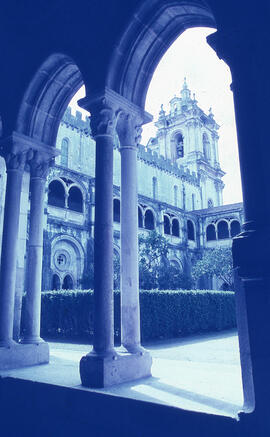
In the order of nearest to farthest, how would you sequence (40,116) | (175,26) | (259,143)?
(259,143), (175,26), (40,116)

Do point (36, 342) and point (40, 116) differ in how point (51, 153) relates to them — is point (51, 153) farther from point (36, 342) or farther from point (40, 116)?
point (36, 342)

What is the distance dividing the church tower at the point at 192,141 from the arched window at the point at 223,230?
18.1 feet

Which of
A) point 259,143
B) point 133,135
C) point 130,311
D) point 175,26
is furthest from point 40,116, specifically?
point 259,143

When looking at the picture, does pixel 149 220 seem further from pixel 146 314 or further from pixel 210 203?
pixel 146 314

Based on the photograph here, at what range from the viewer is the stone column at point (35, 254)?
490 centimetres

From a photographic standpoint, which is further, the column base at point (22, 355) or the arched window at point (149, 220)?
the arched window at point (149, 220)

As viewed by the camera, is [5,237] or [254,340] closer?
[254,340]

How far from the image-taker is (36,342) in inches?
191

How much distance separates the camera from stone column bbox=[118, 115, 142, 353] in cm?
398

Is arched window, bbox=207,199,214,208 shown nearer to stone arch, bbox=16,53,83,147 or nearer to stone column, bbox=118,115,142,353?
stone arch, bbox=16,53,83,147

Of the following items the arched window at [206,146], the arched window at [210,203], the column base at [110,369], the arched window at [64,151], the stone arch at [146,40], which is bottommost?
the column base at [110,369]

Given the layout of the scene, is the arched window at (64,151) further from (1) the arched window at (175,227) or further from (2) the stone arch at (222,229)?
(2) the stone arch at (222,229)

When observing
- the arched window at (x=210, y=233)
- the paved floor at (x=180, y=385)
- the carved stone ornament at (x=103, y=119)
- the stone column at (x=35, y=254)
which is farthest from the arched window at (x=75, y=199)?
the carved stone ornament at (x=103, y=119)

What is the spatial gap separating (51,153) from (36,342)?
2.67 meters
